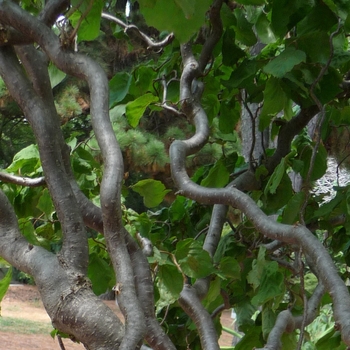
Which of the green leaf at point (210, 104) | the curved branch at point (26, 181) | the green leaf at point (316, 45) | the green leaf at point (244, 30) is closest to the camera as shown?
the curved branch at point (26, 181)

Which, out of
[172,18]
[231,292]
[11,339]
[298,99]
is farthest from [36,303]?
[172,18]

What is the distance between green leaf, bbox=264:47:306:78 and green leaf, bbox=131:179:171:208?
0.72ft

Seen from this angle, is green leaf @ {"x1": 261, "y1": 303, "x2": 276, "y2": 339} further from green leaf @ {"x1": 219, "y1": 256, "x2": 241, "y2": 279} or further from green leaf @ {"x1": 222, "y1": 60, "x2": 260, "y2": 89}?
green leaf @ {"x1": 222, "y1": 60, "x2": 260, "y2": 89}

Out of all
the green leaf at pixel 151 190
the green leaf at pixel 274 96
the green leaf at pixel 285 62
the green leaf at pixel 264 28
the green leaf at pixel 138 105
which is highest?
the green leaf at pixel 264 28

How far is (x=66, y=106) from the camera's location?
2.31 meters

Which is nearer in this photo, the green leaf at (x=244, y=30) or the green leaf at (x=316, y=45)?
the green leaf at (x=316, y=45)

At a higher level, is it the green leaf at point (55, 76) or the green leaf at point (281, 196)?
the green leaf at point (55, 76)

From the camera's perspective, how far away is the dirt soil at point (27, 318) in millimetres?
2521

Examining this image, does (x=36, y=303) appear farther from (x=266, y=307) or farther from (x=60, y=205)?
(x=60, y=205)

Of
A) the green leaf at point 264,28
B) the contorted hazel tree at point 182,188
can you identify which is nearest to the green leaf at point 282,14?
the contorted hazel tree at point 182,188

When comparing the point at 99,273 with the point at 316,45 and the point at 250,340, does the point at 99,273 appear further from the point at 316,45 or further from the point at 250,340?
the point at 316,45

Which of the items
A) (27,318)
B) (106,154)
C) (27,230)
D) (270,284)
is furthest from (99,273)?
(27,318)

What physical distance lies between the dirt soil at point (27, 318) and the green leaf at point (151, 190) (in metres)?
1.62

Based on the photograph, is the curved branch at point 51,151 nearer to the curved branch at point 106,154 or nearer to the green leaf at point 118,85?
the curved branch at point 106,154
